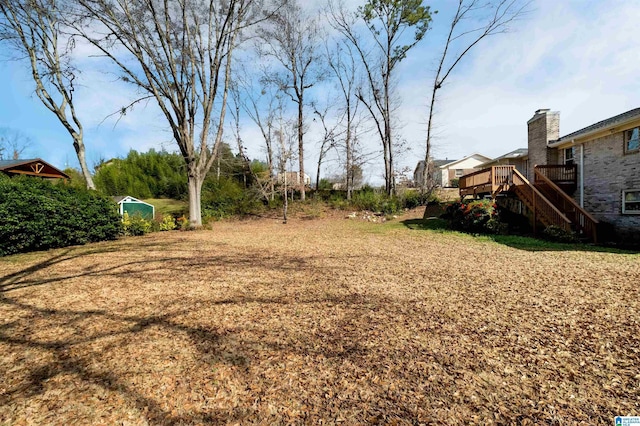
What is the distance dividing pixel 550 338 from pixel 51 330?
17.8 feet

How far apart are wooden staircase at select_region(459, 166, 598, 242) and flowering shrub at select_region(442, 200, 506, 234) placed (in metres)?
1.32

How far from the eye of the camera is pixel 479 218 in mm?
10336

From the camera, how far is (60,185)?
8.71m

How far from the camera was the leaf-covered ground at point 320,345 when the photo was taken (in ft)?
6.48

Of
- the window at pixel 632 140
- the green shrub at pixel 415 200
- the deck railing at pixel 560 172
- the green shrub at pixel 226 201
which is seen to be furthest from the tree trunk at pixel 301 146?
the window at pixel 632 140

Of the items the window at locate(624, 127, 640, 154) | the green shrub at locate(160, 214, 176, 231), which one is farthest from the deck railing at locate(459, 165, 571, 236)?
the green shrub at locate(160, 214, 176, 231)

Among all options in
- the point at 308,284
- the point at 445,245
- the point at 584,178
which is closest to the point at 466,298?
the point at 308,284

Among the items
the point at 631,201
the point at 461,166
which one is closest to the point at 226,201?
the point at 631,201

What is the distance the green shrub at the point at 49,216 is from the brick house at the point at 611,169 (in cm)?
1706

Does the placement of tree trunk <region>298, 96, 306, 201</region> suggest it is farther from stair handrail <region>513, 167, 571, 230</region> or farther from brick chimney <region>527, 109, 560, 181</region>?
A: brick chimney <region>527, 109, 560, 181</region>

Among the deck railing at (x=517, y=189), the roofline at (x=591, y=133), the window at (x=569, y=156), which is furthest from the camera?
the window at (x=569, y=156)

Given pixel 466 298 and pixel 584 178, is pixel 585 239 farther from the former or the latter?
pixel 466 298

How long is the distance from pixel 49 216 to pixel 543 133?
19.5 meters

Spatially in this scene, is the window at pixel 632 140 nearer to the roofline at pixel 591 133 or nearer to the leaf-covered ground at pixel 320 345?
the roofline at pixel 591 133
